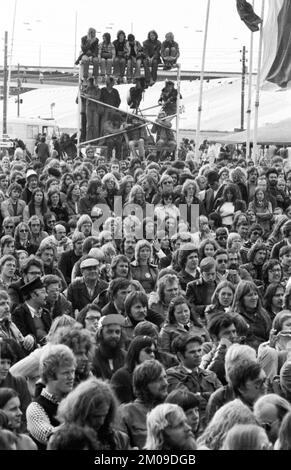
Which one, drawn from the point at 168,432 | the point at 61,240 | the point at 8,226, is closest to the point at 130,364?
the point at 168,432

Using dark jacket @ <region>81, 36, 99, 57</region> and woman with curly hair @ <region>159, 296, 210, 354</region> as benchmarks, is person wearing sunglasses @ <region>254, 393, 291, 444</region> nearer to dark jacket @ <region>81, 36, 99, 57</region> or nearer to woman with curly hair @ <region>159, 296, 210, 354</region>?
woman with curly hair @ <region>159, 296, 210, 354</region>

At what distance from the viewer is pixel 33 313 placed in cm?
1202

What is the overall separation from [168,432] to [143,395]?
4.58ft

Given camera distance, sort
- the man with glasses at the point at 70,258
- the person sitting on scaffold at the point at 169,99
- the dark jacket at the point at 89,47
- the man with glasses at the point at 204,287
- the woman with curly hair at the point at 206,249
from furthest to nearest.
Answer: the person sitting on scaffold at the point at 169,99 < the dark jacket at the point at 89,47 < the man with glasses at the point at 70,258 < the woman with curly hair at the point at 206,249 < the man with glasses at the point at 204,287

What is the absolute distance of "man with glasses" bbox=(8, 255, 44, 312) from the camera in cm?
1266

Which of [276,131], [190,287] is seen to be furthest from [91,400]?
[276,131]

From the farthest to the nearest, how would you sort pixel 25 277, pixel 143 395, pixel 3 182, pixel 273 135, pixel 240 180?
pixel 273 135 < pixel 3 182 < pixel 240 180 < pixel 25 277 < pixel 143 395

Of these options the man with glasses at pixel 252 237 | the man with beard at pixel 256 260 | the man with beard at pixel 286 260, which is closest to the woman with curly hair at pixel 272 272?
the man with beard at pixel 286 260

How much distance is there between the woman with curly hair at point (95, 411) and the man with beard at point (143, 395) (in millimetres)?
953

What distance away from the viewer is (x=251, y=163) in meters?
24.5

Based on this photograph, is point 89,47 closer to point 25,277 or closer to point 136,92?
point 136,92

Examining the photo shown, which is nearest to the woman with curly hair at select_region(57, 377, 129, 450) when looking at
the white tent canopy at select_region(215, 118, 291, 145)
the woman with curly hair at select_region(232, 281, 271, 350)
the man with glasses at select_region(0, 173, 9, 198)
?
the woman with curly hair at select_region(232, 281, 271, 350)

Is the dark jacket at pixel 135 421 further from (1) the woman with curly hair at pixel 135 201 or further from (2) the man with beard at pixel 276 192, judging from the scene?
(2) the man with beard at pixel 276 192

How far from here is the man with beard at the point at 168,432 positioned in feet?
24.2
